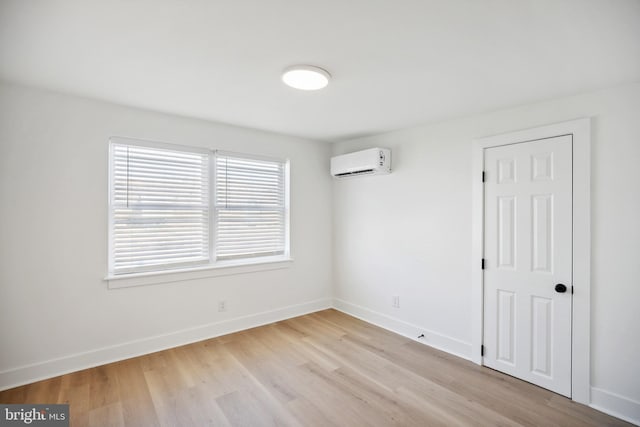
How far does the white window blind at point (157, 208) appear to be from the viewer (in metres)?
2.96

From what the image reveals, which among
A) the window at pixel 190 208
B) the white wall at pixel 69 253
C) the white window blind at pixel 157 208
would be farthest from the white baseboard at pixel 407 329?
the white window blind at pixel 157 208

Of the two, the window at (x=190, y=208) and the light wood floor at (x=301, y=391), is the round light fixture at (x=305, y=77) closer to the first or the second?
the window at (x=190, y=208)

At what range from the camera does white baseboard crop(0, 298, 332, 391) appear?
2.49m

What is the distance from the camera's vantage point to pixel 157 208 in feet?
10.3

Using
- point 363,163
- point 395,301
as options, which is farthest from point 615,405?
point 363,163

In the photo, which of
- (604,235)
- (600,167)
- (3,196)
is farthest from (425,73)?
(3,196)

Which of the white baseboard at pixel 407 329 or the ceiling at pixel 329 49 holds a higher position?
Answer: the ceiling at pixel 329 49

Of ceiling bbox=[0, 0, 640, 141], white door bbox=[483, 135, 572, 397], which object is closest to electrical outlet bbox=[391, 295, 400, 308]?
white door bbox=[483, 135, 572, 397]

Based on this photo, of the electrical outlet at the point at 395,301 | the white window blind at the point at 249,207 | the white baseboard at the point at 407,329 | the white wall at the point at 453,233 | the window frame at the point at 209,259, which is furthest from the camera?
the electrical outlet at the point at 395,301

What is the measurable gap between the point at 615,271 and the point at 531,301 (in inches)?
24.9

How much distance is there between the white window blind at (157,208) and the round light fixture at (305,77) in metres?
1.71

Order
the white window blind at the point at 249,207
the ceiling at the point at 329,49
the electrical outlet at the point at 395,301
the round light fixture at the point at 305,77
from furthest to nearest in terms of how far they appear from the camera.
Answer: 1. the electrical outlet at the point at 395,301
2. the white window blind at the point at 249,207
3. the round light fixture at the point at 305,77
4. the ceiling at the point at 329,49

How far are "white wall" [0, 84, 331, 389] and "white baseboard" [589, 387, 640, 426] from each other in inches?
138

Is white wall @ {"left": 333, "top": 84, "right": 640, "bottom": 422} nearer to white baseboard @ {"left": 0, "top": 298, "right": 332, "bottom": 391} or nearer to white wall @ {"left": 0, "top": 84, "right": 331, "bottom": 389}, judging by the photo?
white baseboard @ {"left": 0, "top": 298, "right": 332, "bottom": 391}
